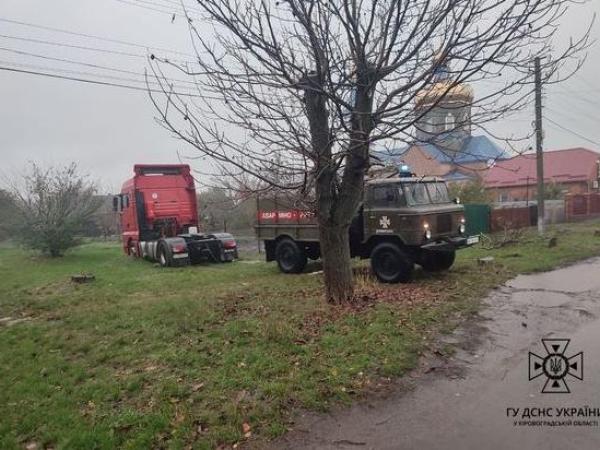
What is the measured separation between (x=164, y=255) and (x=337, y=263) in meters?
9.83

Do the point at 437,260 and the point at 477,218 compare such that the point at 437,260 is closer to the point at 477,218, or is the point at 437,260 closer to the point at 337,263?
the point at 337,263

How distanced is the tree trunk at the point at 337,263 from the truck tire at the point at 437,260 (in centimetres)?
361

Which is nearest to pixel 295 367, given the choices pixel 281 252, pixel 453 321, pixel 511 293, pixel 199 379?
pixel 199 379

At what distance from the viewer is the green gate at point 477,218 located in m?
22.5

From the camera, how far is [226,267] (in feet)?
50.5

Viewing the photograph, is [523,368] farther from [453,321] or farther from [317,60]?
[317,60]

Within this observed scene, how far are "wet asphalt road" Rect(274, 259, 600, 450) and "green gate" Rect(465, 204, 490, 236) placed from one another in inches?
621

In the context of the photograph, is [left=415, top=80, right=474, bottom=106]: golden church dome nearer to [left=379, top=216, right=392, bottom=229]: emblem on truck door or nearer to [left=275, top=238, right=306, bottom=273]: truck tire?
[left=379, top=216, right=392, bottom=229]: emblem on truck door

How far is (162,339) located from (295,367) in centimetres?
221

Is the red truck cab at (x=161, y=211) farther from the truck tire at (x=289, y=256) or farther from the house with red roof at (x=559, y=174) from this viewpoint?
the house with red roof at (x=559, y=174)

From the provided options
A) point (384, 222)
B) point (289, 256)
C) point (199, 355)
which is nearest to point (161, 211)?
point (289, 256)

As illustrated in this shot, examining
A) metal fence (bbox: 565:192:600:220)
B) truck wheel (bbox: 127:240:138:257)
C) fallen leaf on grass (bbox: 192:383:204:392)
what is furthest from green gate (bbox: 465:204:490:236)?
fallen leaf on grass (bbox: 192:383:204:392)

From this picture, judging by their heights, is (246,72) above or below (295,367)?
above

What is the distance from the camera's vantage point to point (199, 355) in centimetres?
580
